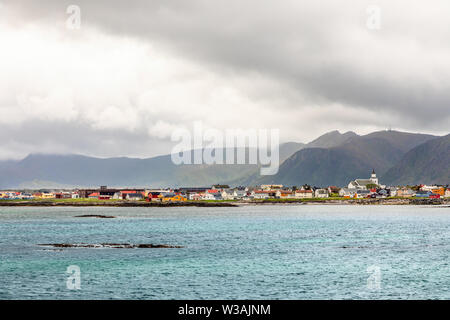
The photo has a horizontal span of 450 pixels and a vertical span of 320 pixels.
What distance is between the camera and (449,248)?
2685 inches

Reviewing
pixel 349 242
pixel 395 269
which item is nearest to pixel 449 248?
pixel 349 242

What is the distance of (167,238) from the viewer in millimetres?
84812

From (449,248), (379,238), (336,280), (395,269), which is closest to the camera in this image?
(336,280)
